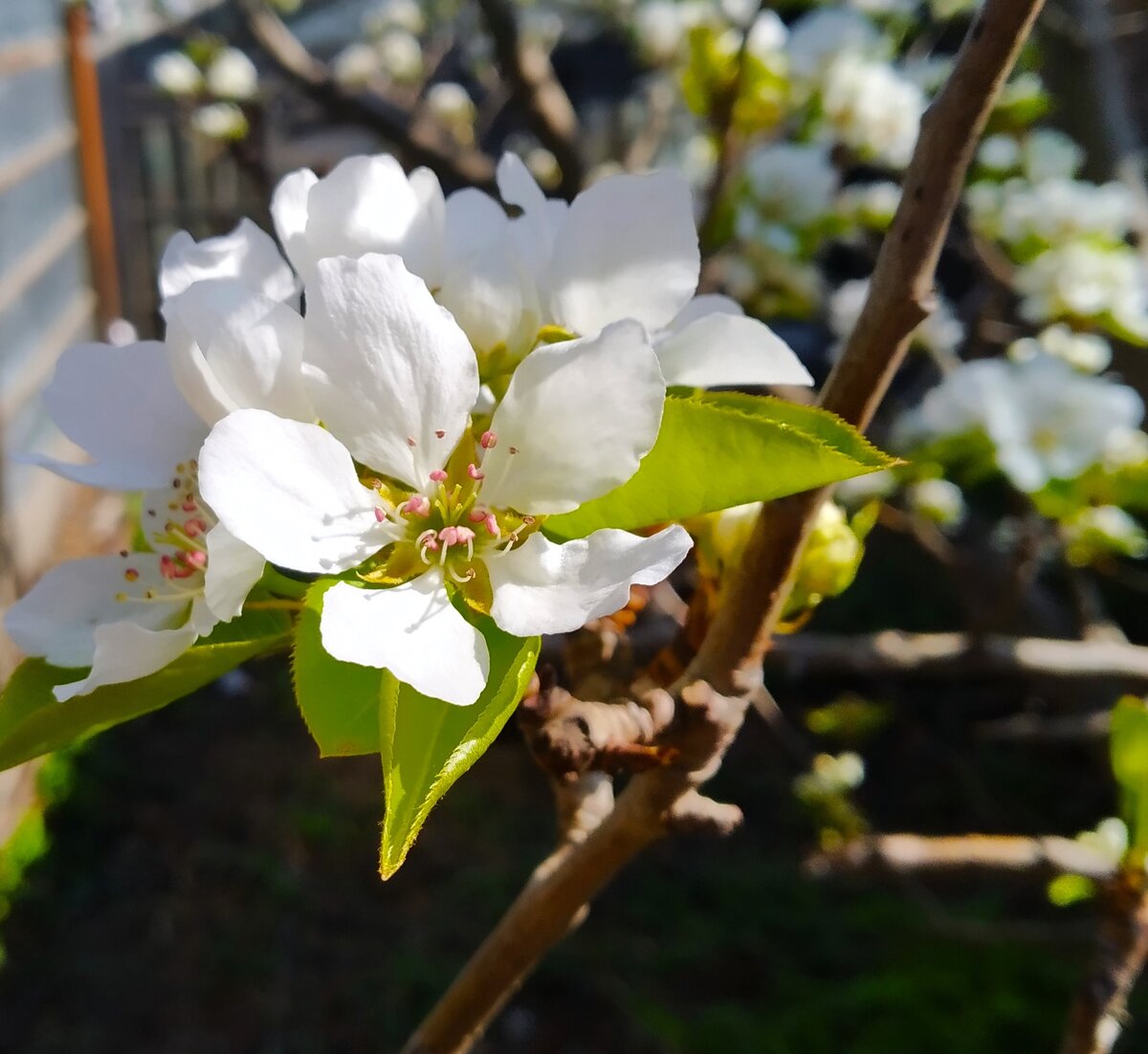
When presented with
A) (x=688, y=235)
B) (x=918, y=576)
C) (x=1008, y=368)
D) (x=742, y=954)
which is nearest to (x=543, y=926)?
(x=688, y=235)

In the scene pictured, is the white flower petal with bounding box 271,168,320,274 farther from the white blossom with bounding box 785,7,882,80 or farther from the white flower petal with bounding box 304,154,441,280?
the white blossom with bounding box 785,7,882,80

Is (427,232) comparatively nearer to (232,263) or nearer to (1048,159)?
(232,263)

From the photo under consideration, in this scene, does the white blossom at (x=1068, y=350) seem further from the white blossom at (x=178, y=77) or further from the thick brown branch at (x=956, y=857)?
the white blossom at (x=178, y=77)

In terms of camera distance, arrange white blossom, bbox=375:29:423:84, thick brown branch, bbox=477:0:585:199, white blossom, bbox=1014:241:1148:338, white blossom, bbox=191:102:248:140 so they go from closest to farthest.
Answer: white blossom, bbox=1014:241:1148:338 → thick brown branch, bbox=477:0:585:199 → white blossom, bbox=191:102:248:140 → white blossom, bbox=375:29:423:84

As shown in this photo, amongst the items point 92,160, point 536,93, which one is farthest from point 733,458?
point 92,160

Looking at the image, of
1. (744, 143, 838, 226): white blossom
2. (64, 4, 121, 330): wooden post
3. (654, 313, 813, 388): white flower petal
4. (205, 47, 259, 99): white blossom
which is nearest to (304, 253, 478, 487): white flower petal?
(654, 313, 813, 388): white flower petal

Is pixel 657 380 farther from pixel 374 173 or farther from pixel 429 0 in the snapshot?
pixel 429 0
